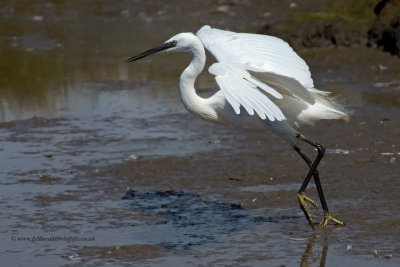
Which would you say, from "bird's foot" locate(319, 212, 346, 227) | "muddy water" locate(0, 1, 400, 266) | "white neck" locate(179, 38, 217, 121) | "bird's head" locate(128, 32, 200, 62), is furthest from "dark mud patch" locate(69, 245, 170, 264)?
"bird's head" locate(128, 32, 200, 62)

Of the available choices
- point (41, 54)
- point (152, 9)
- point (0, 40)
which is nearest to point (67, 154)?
point (41, 54)

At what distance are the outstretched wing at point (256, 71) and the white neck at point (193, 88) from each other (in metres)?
0.23

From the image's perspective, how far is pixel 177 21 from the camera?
50.2 ft

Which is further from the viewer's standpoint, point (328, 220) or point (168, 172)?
point (168, 172)

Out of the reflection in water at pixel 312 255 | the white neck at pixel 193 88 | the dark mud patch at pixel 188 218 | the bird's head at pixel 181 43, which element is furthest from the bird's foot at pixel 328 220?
the bird's head at pixel 181 43

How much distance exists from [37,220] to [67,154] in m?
1.94

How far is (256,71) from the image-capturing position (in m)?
5.88

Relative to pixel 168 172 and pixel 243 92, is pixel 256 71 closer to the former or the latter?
pixel 243 92

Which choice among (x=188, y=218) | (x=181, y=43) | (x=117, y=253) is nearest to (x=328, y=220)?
(x=188, y=218)

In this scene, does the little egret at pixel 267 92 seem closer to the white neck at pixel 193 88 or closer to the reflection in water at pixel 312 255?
the white neck at pixel 193 88

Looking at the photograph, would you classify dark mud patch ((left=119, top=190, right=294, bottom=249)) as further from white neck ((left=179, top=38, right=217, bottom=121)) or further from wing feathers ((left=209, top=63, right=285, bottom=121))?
wing feathers ((left=209, top=63, right=285, bottom=121))

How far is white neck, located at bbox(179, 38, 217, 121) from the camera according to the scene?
21.3ft

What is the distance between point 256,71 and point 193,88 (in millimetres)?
790

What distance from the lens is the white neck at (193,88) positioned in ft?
21.3
